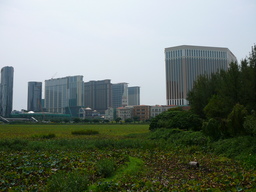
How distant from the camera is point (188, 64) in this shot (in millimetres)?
154250

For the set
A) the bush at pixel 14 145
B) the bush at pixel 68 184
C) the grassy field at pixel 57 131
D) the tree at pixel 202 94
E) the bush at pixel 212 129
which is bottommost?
the grassy field at pixel 57 131

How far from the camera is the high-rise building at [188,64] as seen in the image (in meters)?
154

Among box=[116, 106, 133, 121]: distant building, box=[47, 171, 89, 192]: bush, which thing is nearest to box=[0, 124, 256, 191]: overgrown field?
box=[47, 171, 89, 192]: bush

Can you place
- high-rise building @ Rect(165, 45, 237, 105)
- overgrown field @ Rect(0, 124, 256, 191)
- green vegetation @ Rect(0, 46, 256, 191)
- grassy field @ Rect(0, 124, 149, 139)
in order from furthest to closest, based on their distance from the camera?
1. high-rise building @ Rect(165, 45, 237, 105)
2. grassy field @ Rect(0, 124, 149, 139)
3. green vegetation @ Rect(0, 46, 256, 191)
4. overgrown field @ Rect(0, 124, 256, 191)

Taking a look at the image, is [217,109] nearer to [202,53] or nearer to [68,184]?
[68,184]

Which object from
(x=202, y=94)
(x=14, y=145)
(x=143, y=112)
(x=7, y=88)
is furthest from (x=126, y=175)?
(x=7, y=88)

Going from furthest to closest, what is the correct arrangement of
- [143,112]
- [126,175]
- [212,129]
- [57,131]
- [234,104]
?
[143,112], [57,131], [234,104], [212,129], [126,175]

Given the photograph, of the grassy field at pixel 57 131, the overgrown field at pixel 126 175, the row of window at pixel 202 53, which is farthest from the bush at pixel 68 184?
the row of window at pixel 202 53

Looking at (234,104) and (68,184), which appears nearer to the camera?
(68,184)

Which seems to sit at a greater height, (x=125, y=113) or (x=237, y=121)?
(x=125, y=113)

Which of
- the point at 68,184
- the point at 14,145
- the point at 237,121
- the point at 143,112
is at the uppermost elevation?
the point at 143,112

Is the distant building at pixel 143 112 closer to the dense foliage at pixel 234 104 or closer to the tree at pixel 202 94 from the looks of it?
the tree at pixel 202 94

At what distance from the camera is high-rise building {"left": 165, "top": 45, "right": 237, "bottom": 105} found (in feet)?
504

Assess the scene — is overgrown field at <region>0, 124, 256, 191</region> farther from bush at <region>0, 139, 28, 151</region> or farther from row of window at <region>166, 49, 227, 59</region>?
row of window at <region>166, 49, 227, 59</region>
